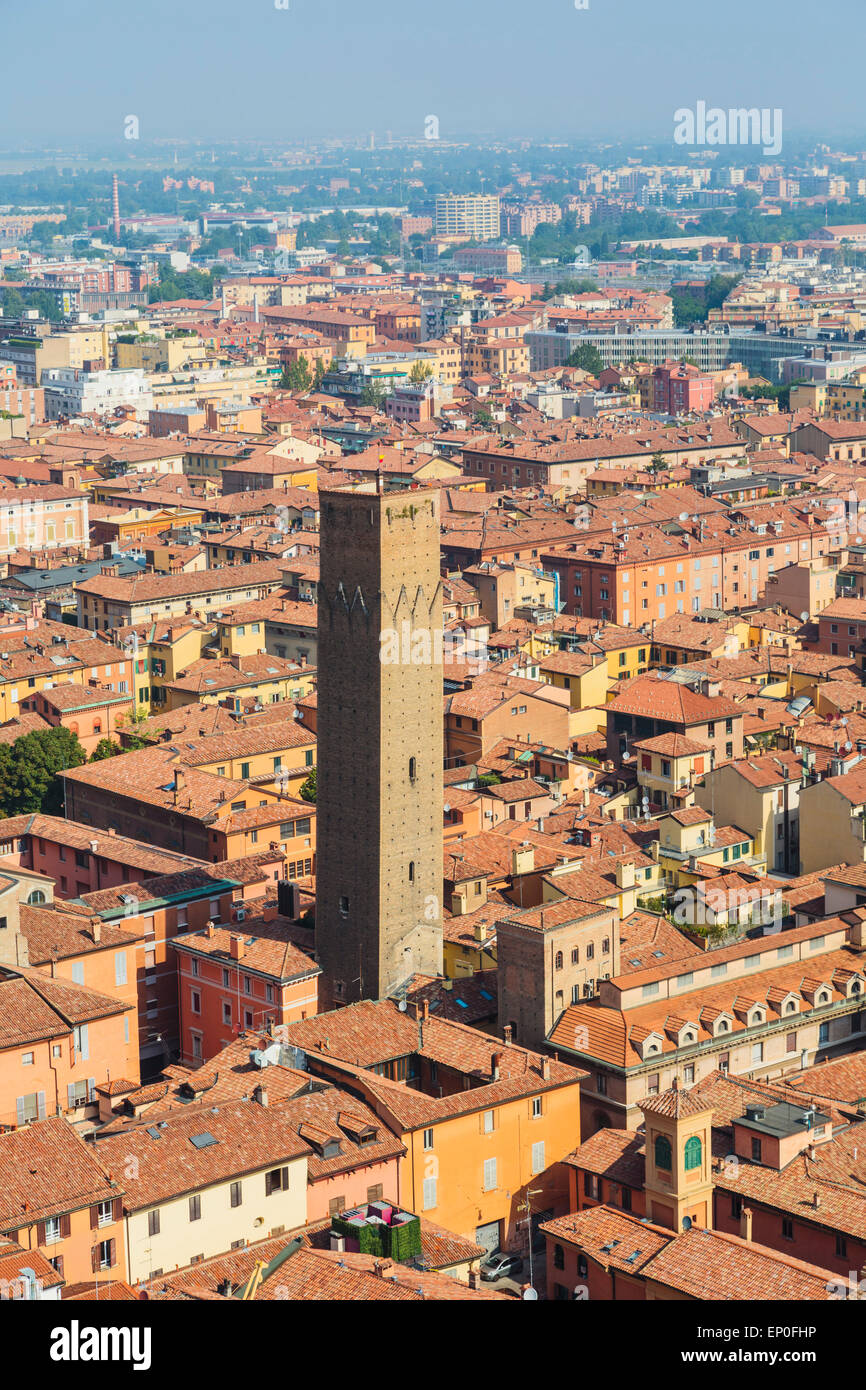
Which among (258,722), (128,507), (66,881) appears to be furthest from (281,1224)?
(128,507)

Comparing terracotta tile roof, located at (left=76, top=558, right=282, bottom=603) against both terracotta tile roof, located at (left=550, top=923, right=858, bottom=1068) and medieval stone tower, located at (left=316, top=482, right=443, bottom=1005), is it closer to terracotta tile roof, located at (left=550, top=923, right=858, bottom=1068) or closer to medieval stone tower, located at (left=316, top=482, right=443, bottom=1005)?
medieval stone tower, located at (left=316, top=482, right=443, bottom=1005)

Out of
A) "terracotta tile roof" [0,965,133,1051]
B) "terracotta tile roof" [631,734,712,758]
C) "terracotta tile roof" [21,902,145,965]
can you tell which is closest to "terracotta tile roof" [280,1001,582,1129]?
"terracotta tile roof" [0,965,133,1051]

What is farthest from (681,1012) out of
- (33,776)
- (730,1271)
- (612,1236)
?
(33,776)

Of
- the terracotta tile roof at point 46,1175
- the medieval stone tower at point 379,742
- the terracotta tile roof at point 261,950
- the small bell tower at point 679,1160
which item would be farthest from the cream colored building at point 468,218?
the terracotta tile roof at point 46,1175

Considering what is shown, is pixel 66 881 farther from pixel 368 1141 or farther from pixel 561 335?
pixel 561 335

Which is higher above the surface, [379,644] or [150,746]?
[379,644]

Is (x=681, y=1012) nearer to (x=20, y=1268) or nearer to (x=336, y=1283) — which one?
(x=336, y=1283)
